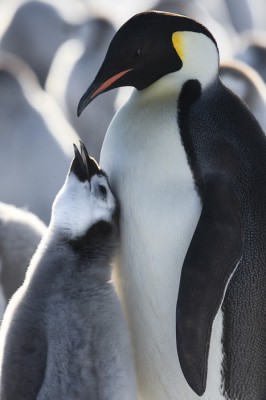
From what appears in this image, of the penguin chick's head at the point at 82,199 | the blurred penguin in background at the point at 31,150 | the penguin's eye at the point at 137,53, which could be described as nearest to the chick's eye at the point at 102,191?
→ the penguin chick's head at the point at 82,199

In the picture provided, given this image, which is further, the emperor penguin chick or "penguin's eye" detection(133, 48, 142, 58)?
"penguin's eye" detection(133, 48, 142, 58)

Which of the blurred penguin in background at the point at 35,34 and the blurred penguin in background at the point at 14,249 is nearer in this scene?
the blurred penguin in background at the point at 14,249

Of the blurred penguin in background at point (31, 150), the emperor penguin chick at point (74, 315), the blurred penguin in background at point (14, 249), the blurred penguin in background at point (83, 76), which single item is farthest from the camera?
the blurred penguin in background at point (83, 76)

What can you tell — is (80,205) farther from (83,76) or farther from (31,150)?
(83,76)

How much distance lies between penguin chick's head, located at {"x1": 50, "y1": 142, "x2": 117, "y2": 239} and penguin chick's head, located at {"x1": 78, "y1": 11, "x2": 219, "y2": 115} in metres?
0.19

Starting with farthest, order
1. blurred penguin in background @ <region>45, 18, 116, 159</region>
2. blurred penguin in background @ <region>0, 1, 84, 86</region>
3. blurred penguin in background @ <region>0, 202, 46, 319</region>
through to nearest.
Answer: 1. blurred penguin in background @ <region>0, 1, 84, 86</region>
2. blurred penguin in background @ <region>45, 18, 116, 159</region>
3. blurred penguin in background @ <region>0, 202, 46, 319</region>

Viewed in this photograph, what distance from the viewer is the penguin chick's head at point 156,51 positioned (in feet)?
9.02

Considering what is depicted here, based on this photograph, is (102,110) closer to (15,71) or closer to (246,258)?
(15,71)

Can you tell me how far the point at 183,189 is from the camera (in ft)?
8.89

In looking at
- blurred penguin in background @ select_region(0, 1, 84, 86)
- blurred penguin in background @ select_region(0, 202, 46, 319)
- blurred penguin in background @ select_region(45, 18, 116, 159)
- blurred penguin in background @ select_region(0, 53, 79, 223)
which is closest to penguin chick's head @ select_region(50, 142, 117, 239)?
blurred penguin in background @ select_region(0, 202, 46, 319)

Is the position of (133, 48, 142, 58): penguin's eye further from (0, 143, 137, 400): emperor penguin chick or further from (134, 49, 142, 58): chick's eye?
(0, 143, 137, 400): emperor penguin chick

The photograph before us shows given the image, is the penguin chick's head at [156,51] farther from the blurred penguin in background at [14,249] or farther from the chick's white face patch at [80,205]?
the blurred penguin in background at [14,249]

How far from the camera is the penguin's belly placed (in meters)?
2.73

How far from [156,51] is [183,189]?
0.34m
